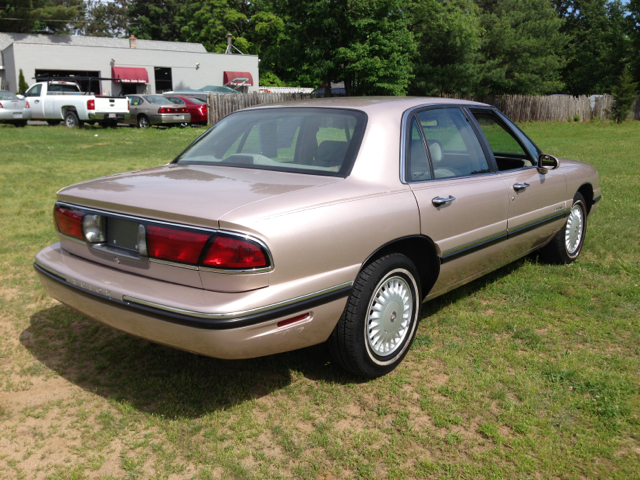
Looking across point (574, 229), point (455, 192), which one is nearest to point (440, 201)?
point (455, 192)

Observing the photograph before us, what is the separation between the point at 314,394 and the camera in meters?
3.28

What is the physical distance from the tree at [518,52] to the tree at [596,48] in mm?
6347

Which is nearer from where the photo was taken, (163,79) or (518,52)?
(163,79)

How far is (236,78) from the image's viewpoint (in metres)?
43.9

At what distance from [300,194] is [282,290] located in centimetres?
52

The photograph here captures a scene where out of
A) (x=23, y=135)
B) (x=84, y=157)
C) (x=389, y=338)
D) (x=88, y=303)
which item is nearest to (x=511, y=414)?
(x=389, y=338)

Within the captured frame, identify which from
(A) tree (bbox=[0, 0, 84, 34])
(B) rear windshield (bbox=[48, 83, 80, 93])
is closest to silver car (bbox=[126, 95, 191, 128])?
(B) rear windshield (bbox=[48, 83, 80, 93])

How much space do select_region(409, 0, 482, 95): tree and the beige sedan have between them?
1513 inches

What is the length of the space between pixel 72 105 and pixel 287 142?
1996cm

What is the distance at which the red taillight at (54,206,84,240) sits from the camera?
3.20 meters

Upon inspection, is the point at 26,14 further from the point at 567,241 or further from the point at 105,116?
the point at 567,241

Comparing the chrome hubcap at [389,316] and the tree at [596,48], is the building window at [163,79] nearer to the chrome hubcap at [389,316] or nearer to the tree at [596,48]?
the tree at [596,48]

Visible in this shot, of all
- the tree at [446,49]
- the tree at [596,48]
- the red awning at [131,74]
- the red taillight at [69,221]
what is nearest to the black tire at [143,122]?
the red awning at [131,74]

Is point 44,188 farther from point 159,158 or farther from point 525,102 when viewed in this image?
point 525,102
